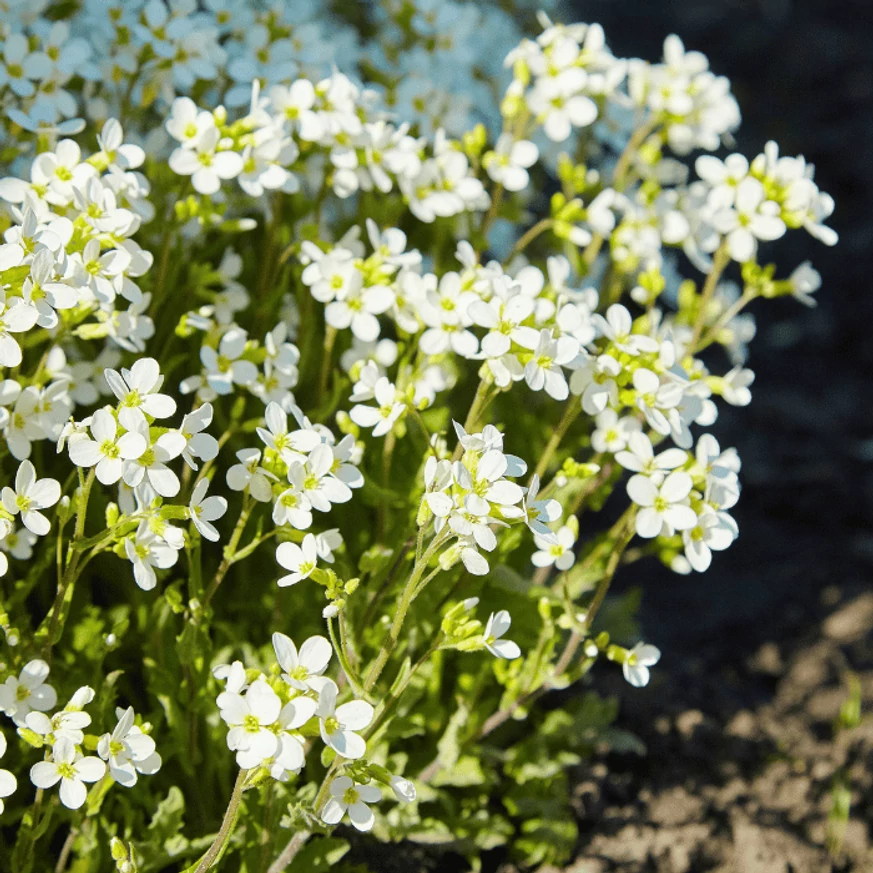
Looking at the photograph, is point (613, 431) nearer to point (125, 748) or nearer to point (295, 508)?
point (295, 508)

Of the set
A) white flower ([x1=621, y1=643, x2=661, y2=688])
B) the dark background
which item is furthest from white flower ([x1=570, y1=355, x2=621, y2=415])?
the dark background

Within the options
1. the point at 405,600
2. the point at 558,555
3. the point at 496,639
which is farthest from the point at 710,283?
the point at 405,600

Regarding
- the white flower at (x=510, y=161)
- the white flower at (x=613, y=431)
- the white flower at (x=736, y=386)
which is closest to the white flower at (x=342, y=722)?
the white flower at (x=613, y=431)

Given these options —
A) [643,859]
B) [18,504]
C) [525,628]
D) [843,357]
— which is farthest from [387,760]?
[843,357]

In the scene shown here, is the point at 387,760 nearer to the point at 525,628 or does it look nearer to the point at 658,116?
the point at 525,628

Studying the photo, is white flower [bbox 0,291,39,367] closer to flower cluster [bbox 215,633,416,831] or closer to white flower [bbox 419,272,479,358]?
flower cluster [bbox 215,633,416,831]

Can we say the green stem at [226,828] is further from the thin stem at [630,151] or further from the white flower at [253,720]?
the thin stem at [630,151]

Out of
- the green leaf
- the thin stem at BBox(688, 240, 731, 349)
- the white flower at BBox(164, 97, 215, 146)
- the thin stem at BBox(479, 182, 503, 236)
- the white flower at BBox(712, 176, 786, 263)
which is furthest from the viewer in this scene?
the thin stem at BBox(479, 182, 503, 236)
